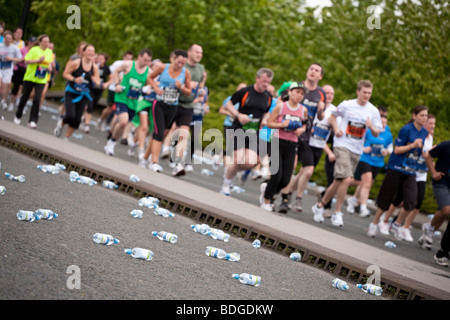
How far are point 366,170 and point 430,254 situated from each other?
2.41 meters

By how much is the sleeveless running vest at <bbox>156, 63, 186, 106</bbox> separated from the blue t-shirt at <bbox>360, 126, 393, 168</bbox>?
350 cm

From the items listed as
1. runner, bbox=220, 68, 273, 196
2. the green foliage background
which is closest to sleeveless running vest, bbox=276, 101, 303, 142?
runner, bbox=220, 68, 273, 196

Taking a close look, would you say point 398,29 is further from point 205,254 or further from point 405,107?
point 205,254

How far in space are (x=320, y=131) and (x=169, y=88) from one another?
102 inches

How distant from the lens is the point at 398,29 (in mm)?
24000

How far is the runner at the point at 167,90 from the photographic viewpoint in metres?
12.4

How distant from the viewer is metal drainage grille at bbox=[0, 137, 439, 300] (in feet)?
22.0

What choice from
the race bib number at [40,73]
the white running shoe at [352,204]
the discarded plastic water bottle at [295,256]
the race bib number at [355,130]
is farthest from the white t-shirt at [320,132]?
the race bib number at [40,73]

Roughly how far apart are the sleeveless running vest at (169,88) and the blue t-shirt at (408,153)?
3633 millimetres

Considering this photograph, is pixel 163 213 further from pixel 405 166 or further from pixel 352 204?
pixel 352 204

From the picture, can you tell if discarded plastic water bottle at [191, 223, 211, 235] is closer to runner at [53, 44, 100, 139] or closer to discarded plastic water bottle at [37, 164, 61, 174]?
discarded plastic water bottle at [37, 164, 61, 174]

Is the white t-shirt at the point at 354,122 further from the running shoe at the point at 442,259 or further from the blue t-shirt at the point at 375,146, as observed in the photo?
the running shoe at the point at 442,259

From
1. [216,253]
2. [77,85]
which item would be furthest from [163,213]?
[77,85]
